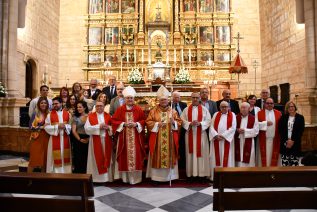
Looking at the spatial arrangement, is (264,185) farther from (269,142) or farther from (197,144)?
(269,142)

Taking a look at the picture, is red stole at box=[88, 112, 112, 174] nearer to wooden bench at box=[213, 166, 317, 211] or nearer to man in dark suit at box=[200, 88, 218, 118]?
man in dark suit at box=[200, 88, 218, 118]

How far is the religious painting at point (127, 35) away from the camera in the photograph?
14.5 m

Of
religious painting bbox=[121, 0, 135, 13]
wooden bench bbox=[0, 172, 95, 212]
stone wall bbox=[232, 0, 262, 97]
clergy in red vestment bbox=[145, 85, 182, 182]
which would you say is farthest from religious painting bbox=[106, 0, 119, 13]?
wooden bench bbox=[0, 172, 95, 212]

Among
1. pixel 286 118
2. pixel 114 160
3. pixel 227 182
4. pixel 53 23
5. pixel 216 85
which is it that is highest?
pixel 53 23

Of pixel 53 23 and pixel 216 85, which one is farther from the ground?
pixel 53 23

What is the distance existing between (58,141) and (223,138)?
2.78 meters

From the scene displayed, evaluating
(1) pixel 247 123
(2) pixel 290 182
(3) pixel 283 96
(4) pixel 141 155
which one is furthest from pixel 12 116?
(3) pixel 283 96

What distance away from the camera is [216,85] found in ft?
42.5

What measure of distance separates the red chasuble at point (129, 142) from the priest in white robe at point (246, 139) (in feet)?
5.41

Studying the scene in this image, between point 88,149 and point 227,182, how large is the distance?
3201mm

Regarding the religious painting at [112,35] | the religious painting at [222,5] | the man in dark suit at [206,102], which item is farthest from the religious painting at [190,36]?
the man in dark suit at [206,102]

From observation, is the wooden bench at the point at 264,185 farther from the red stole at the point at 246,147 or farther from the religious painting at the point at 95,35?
the religious painting at the point at 95,35

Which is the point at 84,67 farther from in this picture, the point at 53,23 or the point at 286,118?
the point at 286,118

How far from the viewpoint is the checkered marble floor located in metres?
3.63
